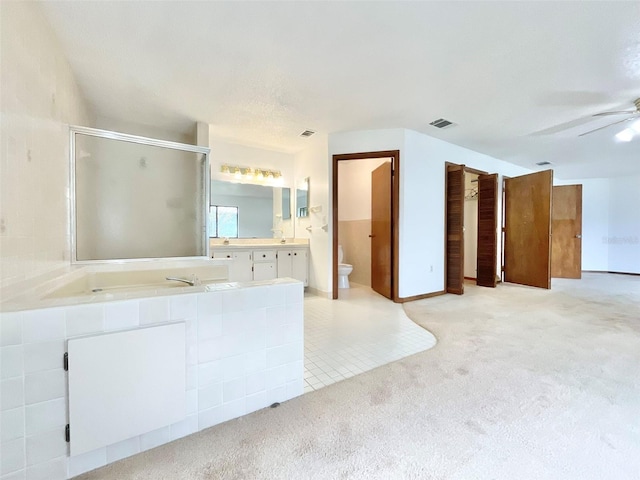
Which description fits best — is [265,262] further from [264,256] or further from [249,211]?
[249,211]

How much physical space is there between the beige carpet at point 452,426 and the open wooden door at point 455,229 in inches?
72.4

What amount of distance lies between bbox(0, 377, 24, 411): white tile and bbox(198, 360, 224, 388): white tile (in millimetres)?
552

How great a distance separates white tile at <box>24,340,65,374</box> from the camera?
909mm

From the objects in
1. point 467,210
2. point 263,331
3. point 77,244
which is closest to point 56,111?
point 77,244

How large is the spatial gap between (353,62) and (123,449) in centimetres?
265

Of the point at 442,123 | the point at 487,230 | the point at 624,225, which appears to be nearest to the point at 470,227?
the point at 487,230

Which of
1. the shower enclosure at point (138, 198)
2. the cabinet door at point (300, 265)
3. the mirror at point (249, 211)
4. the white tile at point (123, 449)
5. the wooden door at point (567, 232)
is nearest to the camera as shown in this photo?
the white tile at point (123, 449)

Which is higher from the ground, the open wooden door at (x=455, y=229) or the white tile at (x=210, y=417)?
the open wooden door at (x=455, y=229)

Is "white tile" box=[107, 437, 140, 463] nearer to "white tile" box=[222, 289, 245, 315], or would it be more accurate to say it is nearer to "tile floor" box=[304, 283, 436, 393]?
"white tile" box=[222, 289, 245, 315]

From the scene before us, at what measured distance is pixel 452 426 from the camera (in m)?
1.27

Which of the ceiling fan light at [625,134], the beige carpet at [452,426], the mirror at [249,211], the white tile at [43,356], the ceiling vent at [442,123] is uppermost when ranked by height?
the ceiling vent at [442,123]

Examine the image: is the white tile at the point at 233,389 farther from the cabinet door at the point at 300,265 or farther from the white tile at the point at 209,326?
Result: the cabinet door at the point at 300,265

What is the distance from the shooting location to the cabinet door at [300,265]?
4132mm

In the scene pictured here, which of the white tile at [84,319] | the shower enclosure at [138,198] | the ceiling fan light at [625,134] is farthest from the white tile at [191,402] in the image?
the ceiling fan light at [625,134]
